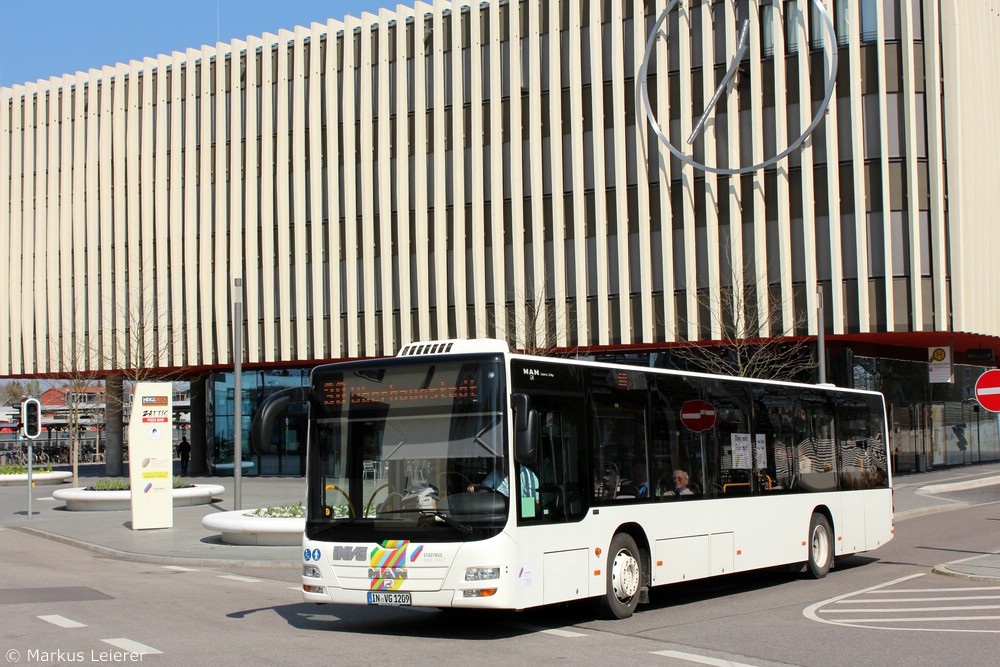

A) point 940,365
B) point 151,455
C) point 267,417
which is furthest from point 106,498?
point 940,365

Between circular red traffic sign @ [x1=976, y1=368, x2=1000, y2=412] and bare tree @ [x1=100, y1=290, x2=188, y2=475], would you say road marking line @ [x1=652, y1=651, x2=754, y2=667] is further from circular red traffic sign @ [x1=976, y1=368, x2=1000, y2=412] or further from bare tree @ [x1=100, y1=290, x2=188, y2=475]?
bare tree @ [x1=100, y1=290, x2=188, y2=475]

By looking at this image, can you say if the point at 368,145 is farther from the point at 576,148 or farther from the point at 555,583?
the point at 555,583

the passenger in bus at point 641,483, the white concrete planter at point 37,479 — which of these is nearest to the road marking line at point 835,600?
the passenger in bus at point 641,483

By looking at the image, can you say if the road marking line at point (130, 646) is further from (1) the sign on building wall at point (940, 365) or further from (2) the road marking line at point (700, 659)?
(1) the sign on building wall at point (940, 365)

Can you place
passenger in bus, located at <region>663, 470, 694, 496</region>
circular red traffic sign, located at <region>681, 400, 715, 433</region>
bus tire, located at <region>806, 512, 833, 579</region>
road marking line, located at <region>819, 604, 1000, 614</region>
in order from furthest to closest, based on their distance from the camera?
1. bus tire, located at <region>806, 512, 833, 579</region>
2. circular red traffic sign, located at <region>681, 400, 715, 433</region>
3. passenger in bus, located at <region>663, 470, 694, 496</region>
4. road marking line, located at <region>819, 604, 1000, 614</region>

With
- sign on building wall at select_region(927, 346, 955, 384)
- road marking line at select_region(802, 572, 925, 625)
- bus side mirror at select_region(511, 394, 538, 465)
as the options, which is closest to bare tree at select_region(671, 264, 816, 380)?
sign on building wall at select_region(927, 346, 955, 384)

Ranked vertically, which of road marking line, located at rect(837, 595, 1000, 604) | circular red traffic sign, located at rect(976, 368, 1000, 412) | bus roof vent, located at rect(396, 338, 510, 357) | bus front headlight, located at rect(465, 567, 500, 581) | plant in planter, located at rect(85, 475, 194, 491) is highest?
bus roof vent, located at rect(396, 338, 510, 357)

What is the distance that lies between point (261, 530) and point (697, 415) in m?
9.82

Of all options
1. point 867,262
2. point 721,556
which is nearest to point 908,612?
point 721,556

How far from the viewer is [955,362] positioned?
152ft

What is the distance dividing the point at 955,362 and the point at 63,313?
135 feet

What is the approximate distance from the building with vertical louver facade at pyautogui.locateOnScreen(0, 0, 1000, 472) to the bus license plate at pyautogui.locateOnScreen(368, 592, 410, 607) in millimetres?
25818

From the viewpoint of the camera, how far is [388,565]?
35.2 ft

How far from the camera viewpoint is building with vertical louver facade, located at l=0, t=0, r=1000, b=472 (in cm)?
3603
